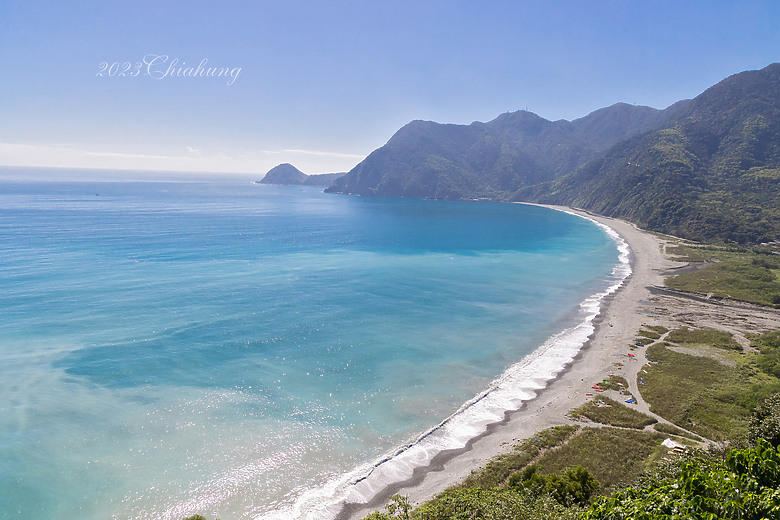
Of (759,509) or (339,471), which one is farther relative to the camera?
(339,471)

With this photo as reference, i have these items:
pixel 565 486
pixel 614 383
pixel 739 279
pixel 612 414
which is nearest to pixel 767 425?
pixel 565 486

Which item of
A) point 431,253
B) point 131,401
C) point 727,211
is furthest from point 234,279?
point 727,211

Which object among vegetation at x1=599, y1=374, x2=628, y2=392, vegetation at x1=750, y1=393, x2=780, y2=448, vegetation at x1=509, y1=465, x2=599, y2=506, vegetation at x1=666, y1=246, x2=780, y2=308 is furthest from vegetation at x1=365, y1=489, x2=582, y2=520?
vegetation at x1=666, y1=246, x2=780, y2=308

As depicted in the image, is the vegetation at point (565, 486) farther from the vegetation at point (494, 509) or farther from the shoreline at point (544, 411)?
the shoreline at point (544, 411)

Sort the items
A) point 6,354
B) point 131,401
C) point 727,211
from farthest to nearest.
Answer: point 727,211
point 6,354
point 131,401

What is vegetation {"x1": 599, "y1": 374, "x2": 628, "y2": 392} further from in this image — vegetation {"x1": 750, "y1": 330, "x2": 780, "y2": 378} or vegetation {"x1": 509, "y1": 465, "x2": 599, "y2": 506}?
vegetation {"x1": 509, "y1": 465, "x2": 599, "y2": 506}

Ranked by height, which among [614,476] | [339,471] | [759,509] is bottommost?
[339,471]

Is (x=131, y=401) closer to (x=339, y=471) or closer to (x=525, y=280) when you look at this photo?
(x=339, y=471)

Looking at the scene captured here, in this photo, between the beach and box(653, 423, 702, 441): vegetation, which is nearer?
the beach
